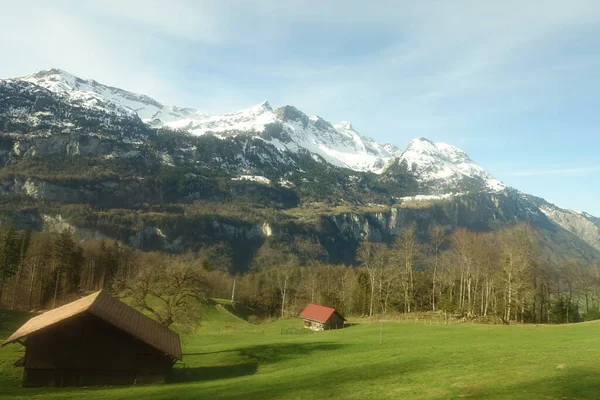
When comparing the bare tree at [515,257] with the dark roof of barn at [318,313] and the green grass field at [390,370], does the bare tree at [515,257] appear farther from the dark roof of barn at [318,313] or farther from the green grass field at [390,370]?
the dark roof of barn at [318,313]

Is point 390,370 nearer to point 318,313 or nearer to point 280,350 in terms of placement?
point 280,350

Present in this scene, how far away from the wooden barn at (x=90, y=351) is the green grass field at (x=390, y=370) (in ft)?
8.24

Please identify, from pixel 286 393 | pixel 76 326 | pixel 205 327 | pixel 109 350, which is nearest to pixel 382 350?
pixel 286 393

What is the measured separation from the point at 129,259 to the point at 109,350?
11536 centimetres

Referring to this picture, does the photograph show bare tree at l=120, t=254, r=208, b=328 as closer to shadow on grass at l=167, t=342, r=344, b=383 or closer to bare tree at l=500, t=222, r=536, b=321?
shadow on grass at l=167, t=342, r=344, b=383

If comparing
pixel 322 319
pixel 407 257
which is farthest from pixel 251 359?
pixel 407 257

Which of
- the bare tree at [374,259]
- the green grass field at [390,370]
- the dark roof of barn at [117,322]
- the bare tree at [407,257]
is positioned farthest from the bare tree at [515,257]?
the dark roof of barn at [117,322]

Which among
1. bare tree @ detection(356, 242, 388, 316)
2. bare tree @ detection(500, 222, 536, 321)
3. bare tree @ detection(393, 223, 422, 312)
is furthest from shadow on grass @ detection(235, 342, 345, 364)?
bare tree @ detection(356, 242, 388, 316)

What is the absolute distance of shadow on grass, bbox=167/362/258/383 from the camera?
43.5m

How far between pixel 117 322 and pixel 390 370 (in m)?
26.5

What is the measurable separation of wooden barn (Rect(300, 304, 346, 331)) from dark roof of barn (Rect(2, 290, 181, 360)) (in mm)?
51099

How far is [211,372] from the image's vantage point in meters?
47.1

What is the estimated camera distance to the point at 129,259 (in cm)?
15012

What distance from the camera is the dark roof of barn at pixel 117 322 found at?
135 ft
